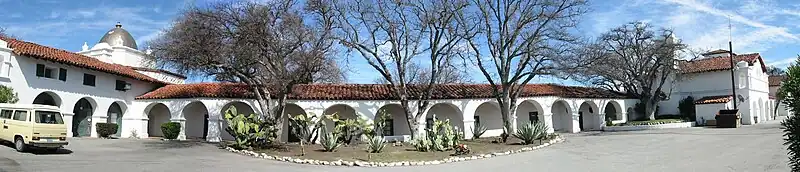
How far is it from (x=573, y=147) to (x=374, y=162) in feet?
27.6

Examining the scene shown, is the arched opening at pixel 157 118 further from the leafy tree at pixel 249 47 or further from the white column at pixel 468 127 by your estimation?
the white column at pixel 468 127

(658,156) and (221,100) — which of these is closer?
(658,156)

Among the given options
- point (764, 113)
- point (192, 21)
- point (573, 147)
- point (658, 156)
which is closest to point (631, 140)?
point (573, 147)

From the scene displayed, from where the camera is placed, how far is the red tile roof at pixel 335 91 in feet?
86.5

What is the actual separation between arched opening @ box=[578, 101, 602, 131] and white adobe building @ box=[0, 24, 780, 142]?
36 centimetres

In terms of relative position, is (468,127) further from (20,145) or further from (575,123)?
(20,145)

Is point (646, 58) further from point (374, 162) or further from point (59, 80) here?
point (59, 80)

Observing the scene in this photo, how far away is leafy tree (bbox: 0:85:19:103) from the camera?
18781 millimetres

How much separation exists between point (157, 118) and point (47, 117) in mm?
13794

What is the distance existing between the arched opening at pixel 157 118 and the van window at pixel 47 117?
42.9 feet

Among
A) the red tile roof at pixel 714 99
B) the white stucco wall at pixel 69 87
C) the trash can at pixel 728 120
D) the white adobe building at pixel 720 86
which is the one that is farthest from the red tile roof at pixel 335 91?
the white adobe building at pixel 720 86

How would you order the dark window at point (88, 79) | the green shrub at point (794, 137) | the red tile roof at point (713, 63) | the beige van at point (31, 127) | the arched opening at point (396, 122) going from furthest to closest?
the red tile roof at point (713, 63) < the arched opening at point (396, 122) < the dark window at point (88, 79) < the beige van at point (31, 127) < the green shrub at point (794, 137)

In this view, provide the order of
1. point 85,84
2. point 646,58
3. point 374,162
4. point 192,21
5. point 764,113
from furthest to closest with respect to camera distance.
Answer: point 764,113 → point 646,58 → point 85,84 → point 192,21 → point 374,162

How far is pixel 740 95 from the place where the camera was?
33844 mm
